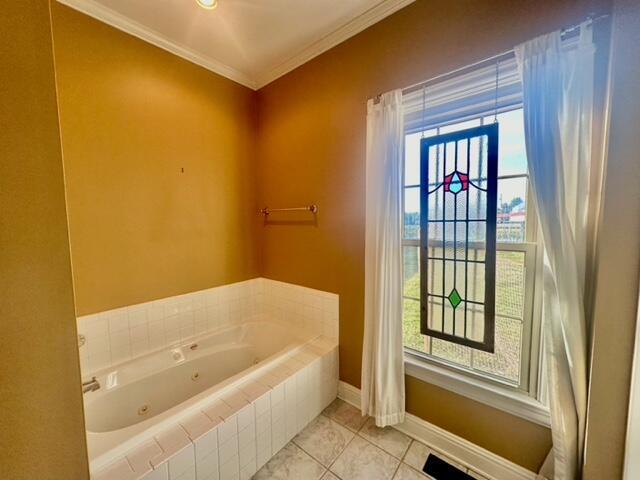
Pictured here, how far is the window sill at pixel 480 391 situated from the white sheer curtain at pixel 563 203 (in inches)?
6.0

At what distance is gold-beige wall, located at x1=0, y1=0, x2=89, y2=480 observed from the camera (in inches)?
22.5

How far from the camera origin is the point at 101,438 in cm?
119

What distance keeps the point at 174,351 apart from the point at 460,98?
8.58ft

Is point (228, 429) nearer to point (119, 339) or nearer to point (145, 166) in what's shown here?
point (119, 339)

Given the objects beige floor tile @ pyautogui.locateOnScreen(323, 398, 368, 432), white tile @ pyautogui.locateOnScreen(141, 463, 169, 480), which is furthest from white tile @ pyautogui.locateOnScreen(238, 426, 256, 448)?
beige floor tile @ pyautogui.locateOnScreen(323, 398, 368, 432)

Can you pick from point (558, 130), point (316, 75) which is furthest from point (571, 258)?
point (316, 75)

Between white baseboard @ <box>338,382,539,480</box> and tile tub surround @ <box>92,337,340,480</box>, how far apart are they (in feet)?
2.04

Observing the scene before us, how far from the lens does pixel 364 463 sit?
149 centimetres

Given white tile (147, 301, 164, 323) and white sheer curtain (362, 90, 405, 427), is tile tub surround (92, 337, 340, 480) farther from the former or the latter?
white tile (147, 301, 164, 323)

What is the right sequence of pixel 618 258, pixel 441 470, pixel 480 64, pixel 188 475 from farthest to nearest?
pixel 441 470 < pixel 480 64 < pixel 188 475 < pixel 618 258

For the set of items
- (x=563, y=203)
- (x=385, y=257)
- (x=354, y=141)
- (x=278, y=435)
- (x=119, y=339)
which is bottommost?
(x=278, y=435)

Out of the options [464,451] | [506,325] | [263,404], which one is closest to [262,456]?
[263,404]

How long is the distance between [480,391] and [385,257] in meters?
0.89

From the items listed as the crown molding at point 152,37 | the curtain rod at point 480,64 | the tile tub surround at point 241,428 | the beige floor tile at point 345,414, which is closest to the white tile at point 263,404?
the tile tub surround at point 241,428
